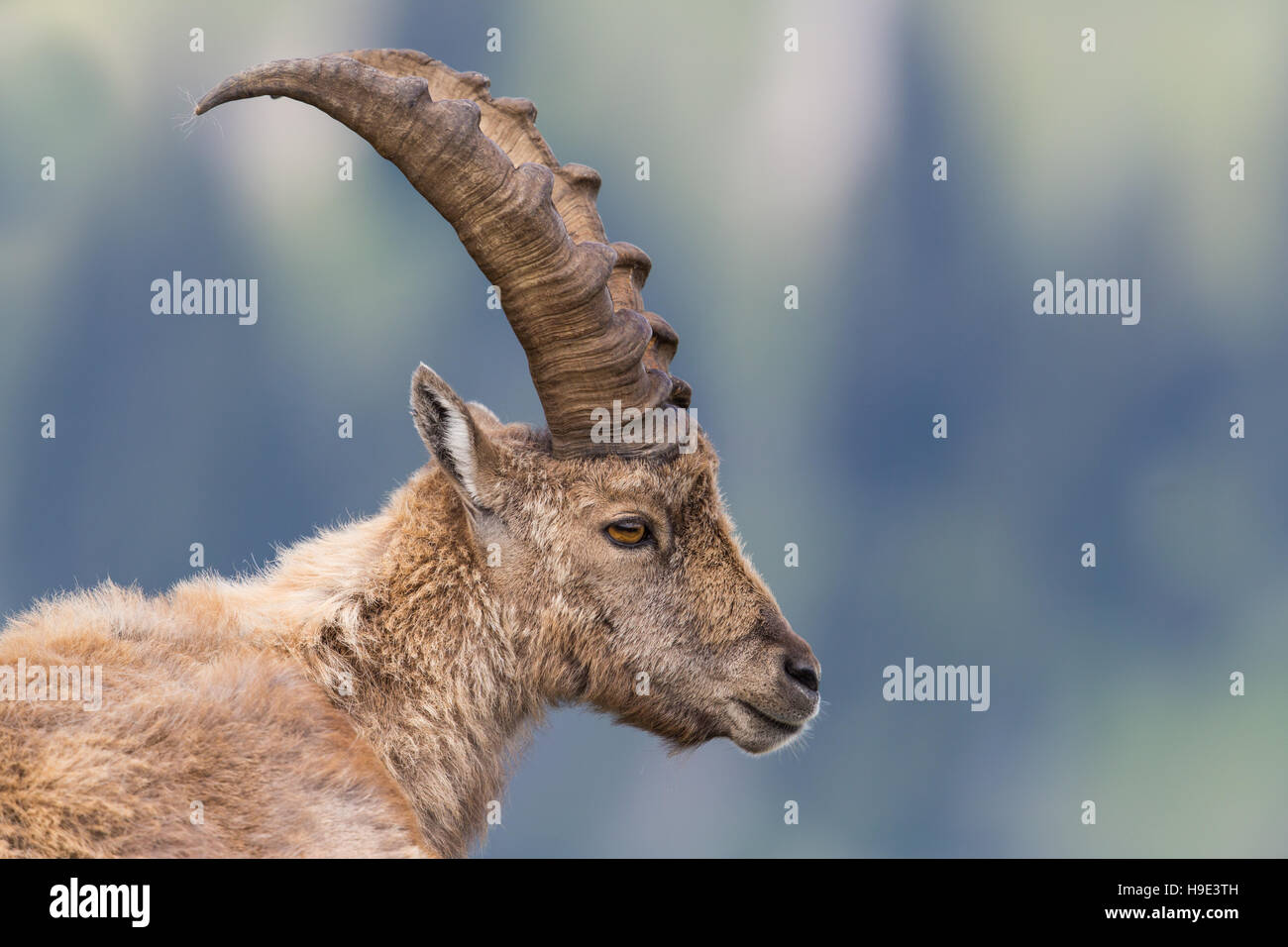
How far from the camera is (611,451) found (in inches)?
328

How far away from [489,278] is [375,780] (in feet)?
10.6

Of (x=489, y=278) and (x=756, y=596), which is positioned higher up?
(x=489, y=278)

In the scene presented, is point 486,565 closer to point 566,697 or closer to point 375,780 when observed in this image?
point 566,697

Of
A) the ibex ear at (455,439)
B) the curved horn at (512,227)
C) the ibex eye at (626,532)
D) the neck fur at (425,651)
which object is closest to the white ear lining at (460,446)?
the ibex ear at (455,439)

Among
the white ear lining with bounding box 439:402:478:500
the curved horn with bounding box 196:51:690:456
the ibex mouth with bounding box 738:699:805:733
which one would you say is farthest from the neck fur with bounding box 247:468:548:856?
the ibex mouth with bounding box 738:699:805:733

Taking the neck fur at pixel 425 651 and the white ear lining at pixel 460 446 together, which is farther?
the white ear lining at pixel 460 446

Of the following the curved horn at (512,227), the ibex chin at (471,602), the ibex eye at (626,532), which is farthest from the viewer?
the ibex eye at (626,532)

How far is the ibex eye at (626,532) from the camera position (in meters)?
8.18

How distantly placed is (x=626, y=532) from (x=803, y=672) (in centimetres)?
153

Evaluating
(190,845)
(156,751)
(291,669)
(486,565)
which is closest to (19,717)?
(156,751)

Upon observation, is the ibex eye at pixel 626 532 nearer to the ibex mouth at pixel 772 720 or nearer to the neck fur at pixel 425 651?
the neck fur at pixel 425 651

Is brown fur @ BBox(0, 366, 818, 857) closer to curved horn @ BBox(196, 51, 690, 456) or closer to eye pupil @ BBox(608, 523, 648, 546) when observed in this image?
eye pupil @ BBox(608, 523, 648, 546)

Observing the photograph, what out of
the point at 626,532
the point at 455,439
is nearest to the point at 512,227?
the point at 455,439

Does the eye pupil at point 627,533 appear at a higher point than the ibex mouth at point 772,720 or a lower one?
higher
